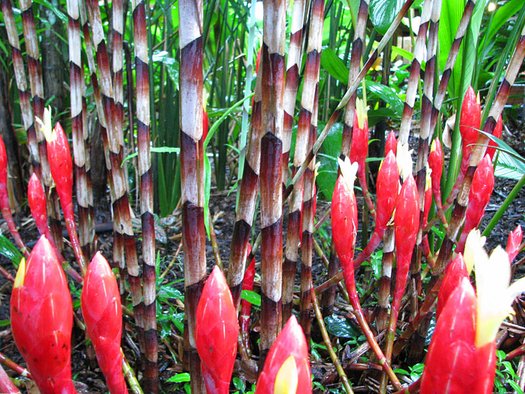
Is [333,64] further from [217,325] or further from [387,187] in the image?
[217,325]

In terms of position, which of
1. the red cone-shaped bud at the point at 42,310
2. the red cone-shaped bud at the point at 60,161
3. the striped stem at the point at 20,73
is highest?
the striped stem at the point at 20,73

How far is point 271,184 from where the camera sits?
0.45 m

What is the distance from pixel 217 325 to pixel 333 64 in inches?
32.2

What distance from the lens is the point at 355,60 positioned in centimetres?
77

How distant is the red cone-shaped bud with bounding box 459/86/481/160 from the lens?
745 mm

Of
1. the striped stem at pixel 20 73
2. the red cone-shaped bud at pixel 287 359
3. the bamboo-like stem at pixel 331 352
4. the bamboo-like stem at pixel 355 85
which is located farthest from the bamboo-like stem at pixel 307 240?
the striped stem at pixel 20 73

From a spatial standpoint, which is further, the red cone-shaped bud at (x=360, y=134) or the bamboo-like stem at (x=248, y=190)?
the red cone-shaped bud at (x=360, y=134)

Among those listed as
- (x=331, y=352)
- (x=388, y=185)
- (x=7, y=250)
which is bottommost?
(x=331, y=352)

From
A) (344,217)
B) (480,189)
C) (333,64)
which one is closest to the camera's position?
(344,217)

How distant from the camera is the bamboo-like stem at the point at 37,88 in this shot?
35.8 inches

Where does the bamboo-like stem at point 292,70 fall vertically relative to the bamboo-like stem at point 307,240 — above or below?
above

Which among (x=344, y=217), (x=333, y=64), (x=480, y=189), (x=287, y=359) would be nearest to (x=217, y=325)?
(x=287, y=359)

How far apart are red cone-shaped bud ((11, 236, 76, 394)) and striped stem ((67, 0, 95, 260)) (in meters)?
0.56

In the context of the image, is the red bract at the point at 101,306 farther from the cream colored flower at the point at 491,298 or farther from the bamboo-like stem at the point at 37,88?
the bamboo-like stem at the point at 37,88
